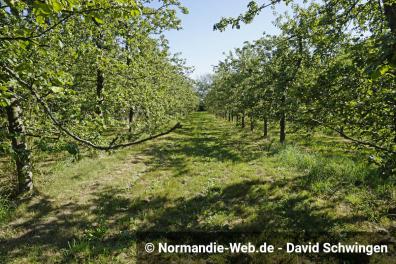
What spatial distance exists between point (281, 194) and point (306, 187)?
4.03 feet

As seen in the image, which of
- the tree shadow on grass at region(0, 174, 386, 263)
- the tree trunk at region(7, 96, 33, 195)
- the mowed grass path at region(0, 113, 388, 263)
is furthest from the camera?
the tree trunk at region(7, 96, 33, 195)

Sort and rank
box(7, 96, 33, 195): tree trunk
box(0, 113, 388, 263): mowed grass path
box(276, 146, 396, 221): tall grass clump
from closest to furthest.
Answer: box(0, 113, 388, 263): mowed grass path → box(276, 146, 396, 221): tall grass clump → box(7, 96, 33, 195): tree trunk

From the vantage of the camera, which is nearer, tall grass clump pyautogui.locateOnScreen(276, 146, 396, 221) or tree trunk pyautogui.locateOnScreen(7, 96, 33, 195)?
tall grass clump pyautogui.locateOnScreen(276, 146, 396, 221)

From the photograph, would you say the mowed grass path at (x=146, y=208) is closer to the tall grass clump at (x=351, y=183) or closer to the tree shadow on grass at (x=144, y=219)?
the tree shadow on grass at (x=144, y=219)

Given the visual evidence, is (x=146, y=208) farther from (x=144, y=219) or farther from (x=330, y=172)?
(x=330, y=172)

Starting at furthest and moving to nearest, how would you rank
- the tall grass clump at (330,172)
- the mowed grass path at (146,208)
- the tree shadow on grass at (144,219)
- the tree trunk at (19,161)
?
1. the tall grass clump at (330,172)
2. the tree trunk at (19,161)
3. the mowed grass path at (146,208)
4. the tree shadow on grass at (144,219)

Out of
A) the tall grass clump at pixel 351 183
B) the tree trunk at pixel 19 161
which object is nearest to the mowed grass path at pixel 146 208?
the tall grass clump at pixel 351 183

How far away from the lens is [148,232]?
299 inches

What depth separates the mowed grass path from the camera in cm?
705

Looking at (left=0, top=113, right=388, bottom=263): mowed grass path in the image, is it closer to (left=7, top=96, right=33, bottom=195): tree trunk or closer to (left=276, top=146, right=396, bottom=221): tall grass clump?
(left=276, top=146, right=396, bottom=221): tall grass clump

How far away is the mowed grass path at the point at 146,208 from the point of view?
23.1 feet

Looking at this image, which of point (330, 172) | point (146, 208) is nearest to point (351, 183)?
point (330, 172)

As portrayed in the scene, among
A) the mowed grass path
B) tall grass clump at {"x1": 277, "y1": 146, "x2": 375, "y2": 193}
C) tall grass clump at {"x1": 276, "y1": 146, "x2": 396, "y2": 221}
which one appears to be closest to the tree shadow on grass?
the mowed grass path

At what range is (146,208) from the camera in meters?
9.16
